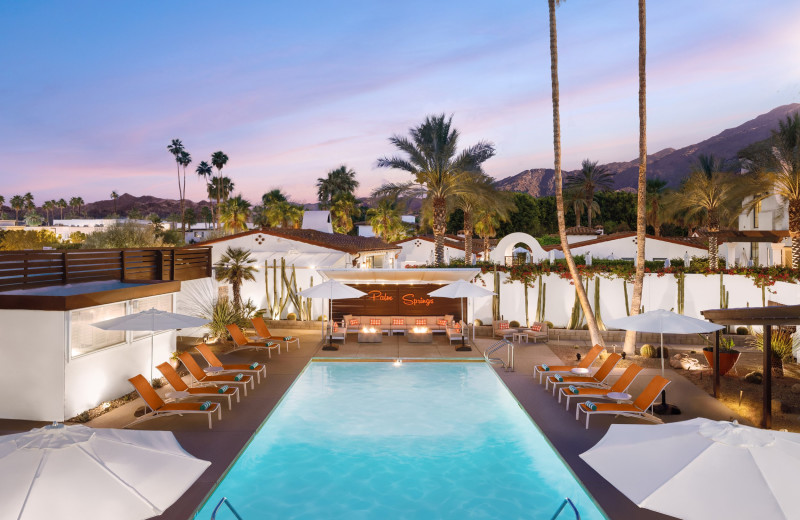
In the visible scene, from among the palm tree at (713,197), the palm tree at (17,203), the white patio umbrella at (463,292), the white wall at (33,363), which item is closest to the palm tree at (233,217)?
the white patio umbrella at (463,292)

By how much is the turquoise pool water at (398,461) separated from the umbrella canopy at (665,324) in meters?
3.67

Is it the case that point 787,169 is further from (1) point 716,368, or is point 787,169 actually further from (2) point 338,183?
(2) point 338,183

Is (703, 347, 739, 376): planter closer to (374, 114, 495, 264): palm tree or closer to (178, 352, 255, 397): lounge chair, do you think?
(178, 352, 255, 397): lounge chair

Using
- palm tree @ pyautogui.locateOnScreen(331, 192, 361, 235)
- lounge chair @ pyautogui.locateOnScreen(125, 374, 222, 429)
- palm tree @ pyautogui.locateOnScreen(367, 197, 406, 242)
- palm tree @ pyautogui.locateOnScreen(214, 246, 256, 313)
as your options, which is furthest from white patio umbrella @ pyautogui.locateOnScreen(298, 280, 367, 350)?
palm tree @ pyautogui.locateOnScreen(331, 192, 361, 235)

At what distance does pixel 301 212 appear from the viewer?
55.6 metres

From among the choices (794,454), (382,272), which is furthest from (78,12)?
(794,454)

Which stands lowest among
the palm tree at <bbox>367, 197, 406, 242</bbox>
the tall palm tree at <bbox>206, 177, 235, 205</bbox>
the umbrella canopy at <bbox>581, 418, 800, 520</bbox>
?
the umbrella canopy at <bbox>581, 418, 800, 520</bbox>

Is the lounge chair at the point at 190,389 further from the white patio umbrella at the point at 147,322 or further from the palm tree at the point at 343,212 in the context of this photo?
the palm tree at the point at 343,212

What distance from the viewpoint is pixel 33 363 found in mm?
10758

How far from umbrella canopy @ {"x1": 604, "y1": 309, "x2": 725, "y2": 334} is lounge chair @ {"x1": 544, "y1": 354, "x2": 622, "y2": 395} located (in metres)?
1.14

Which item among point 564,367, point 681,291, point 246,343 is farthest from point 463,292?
point 681,291

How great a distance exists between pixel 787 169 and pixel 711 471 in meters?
22.9

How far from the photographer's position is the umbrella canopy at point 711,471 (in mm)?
4137

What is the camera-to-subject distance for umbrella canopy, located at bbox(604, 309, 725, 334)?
12047mm
